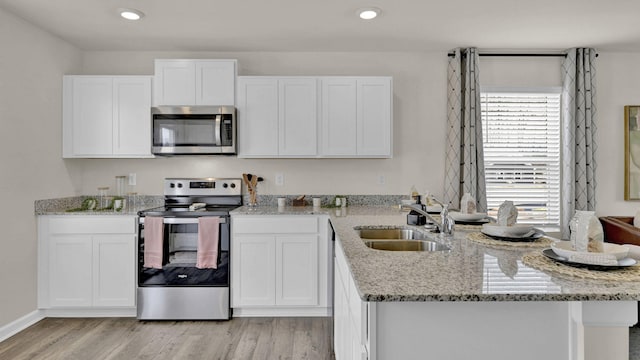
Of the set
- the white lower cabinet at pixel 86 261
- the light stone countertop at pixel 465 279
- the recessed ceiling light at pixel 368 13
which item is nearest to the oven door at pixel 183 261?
the white lower cabinet at pixel 86 261

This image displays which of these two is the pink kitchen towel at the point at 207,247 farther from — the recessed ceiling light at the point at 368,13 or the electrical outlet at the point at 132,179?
the recessed ceiling light at the point at 368,13

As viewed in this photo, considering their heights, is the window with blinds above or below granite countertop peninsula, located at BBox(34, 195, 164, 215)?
→ above

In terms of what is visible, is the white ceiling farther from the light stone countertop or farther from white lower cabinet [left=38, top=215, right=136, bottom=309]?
the light stone countertop

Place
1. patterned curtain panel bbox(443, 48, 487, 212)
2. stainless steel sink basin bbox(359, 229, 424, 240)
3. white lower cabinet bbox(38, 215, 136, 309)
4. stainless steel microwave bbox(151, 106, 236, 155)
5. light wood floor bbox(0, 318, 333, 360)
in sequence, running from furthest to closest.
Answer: patterned curtain panel bbox(443, 48, 487, 212), stainless steel microwave bbox(151, 106, 236, 155), white lower cabinet bbox(38, 215, 136, 309), light wood floor bbox(0, 318, 333, 360), stainless steel sink basin bbox(359, 229, 424, 240)

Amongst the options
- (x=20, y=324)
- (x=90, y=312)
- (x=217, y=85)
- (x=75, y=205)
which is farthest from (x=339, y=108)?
(x=20, y=324)

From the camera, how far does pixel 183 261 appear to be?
3.24 metres

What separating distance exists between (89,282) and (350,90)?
2.73 m

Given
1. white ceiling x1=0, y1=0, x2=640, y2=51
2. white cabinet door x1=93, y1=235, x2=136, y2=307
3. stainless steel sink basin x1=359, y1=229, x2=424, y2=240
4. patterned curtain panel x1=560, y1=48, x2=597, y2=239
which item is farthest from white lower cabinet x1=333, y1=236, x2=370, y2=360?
patterned curtain panel x1=560, y1=48, x2=597, y2=239

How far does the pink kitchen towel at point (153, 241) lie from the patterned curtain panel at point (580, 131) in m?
3.73

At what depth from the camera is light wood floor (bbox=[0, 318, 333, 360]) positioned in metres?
2.66

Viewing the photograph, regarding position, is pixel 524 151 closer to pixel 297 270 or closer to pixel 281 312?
pixel 297 270

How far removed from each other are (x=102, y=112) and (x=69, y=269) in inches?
53.9

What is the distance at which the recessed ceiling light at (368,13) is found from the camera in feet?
9.39

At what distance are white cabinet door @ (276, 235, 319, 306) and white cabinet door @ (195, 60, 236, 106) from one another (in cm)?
134
